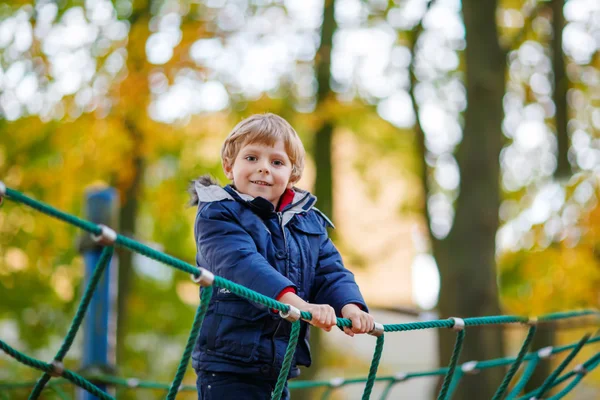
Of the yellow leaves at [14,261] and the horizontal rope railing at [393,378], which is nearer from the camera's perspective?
the horizontal rope railing at [393,378]

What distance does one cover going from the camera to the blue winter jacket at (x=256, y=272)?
1.69 metres

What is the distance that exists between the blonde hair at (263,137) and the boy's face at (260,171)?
1cm

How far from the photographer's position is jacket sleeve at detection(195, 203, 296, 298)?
5.40 ft

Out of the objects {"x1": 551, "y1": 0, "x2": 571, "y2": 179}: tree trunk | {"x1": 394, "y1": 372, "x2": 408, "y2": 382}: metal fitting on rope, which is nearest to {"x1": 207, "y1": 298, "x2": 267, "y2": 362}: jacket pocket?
{"x1": 394, "y1": 372, "x2": 408, "y2": 382}: metal fitting on rope

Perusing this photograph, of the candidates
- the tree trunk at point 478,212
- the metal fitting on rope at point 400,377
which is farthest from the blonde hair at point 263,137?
the tree trunk at point 478,212

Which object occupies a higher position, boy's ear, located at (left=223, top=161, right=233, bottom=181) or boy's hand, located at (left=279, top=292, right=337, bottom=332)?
boy's ear, located at (left=223, top=161, right=233, bottom=181)

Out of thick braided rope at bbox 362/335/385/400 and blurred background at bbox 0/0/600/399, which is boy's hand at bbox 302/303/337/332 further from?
blurred background at bbox 0/0/600/399

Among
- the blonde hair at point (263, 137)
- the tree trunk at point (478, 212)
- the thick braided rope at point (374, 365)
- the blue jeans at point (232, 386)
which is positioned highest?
the tree trunk at point (478, 212)

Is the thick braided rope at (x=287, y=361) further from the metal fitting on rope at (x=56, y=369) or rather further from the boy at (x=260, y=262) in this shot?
the metal fitting on rope at (x=56, y=369)

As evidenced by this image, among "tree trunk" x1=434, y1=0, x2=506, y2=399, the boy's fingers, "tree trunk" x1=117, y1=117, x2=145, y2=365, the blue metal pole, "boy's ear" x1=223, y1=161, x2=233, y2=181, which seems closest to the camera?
the boy's fingers

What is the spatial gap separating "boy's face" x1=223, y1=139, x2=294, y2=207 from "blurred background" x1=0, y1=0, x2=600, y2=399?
317 cm

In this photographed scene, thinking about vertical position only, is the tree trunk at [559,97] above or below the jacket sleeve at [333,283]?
above

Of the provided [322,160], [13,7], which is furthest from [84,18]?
[322,160]

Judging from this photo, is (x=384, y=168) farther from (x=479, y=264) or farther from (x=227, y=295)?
(x=227, y=295)
